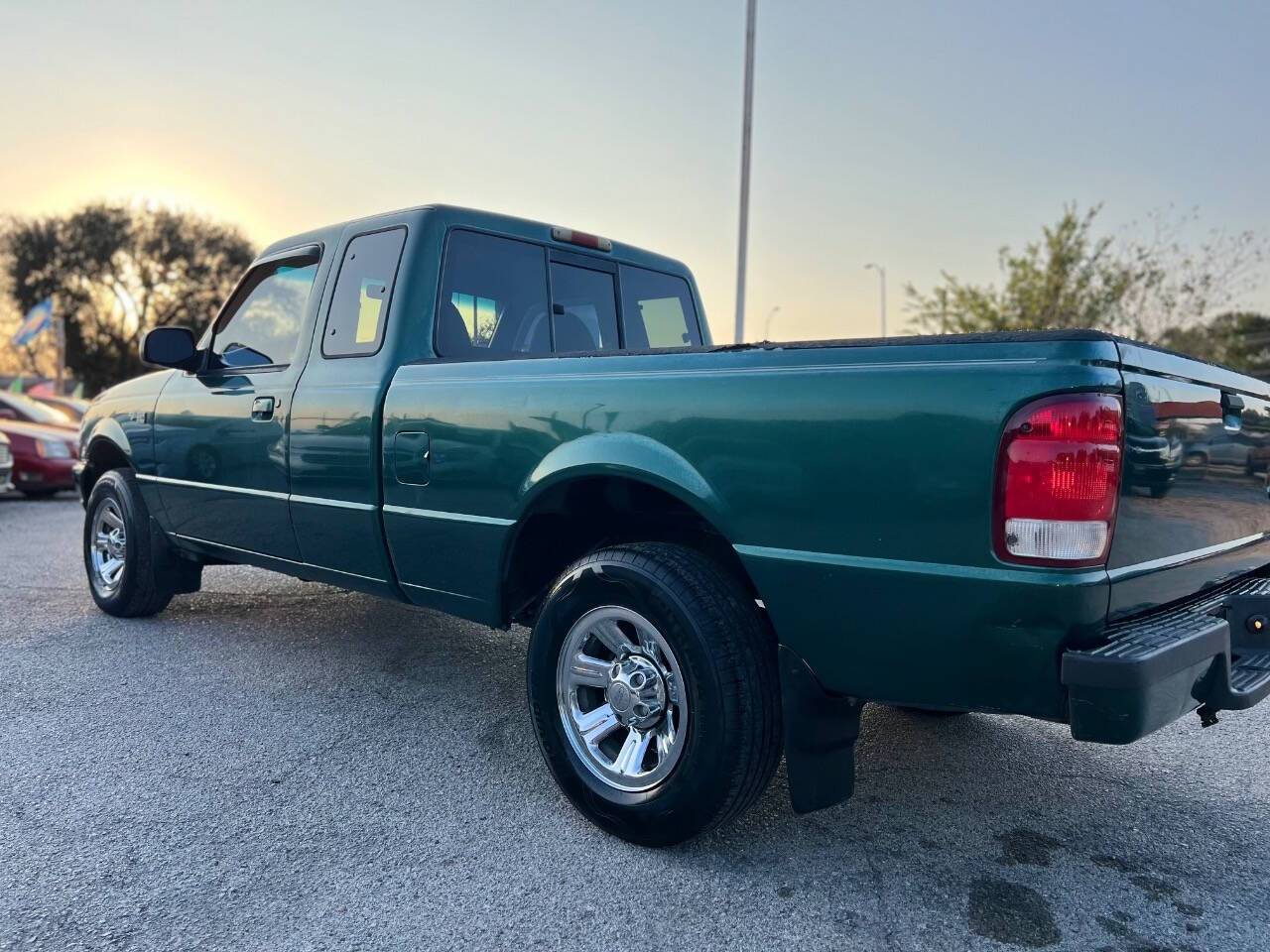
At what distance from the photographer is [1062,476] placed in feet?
6.98

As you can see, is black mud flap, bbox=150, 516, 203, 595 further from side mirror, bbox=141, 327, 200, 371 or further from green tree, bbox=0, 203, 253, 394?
green tree, bbox=0, 203, 253, 394

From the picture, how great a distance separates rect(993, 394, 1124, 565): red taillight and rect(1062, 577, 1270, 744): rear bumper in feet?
0.72

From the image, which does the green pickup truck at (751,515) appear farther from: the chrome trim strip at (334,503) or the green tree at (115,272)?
the green tree at (115,272)

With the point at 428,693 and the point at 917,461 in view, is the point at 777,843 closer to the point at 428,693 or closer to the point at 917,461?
the point at 917,461

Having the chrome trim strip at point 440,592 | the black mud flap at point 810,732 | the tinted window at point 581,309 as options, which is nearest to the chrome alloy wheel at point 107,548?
the chrome trim strip at point 440,592

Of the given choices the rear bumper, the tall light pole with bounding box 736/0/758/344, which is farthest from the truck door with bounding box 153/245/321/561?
the tall light pole with bounding box 736/0/758/344

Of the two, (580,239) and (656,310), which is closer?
(580,239)

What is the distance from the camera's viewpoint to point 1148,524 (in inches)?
91.4

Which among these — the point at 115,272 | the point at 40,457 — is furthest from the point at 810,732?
the point at 115,272

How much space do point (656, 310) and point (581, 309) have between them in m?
0.59

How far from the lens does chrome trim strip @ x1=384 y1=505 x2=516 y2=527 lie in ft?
10.6

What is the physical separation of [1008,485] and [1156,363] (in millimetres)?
528

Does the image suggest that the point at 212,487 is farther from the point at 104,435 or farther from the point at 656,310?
the point at 656,310

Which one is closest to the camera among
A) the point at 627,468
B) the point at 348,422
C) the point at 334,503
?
the point at 627,468
